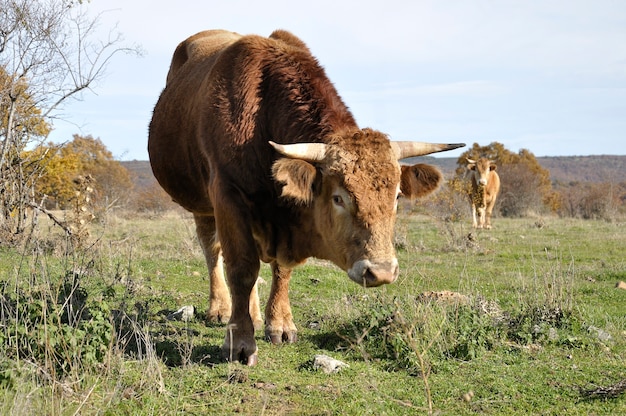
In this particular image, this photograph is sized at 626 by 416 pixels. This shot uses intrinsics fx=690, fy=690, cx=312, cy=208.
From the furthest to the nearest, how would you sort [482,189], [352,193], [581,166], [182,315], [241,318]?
[581,166], [482,189], [182,315], [241,318], [352,193]

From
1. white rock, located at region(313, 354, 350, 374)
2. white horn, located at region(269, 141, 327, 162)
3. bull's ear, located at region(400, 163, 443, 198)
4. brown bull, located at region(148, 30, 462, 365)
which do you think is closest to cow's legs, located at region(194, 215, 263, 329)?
brown bull, located at region(148, 30, 462, 365)

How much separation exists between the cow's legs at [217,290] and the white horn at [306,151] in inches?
91.0

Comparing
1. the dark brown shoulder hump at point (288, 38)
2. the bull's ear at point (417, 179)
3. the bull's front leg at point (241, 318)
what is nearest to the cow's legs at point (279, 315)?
the bull's front leg at point (241, 318)

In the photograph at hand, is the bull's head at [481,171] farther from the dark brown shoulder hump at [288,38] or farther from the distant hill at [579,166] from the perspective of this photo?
the distant hill at [579,166]

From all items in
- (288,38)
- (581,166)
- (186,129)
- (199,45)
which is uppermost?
(581,166)

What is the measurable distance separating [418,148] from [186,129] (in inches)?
102

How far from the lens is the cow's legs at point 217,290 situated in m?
7.00

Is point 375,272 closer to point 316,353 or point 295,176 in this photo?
point 295,176

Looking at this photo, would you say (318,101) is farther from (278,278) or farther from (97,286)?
(97,286)

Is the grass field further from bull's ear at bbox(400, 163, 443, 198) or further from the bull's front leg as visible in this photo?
bull's ear at bbox(400, 163, 443, 198)

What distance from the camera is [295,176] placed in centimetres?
502

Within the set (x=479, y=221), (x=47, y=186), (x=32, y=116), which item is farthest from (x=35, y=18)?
(x=479, y=221)

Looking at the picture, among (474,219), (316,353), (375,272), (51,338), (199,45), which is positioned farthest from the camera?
(474,219)

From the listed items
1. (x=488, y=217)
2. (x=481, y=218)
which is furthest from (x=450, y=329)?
(x=488, y=217)
